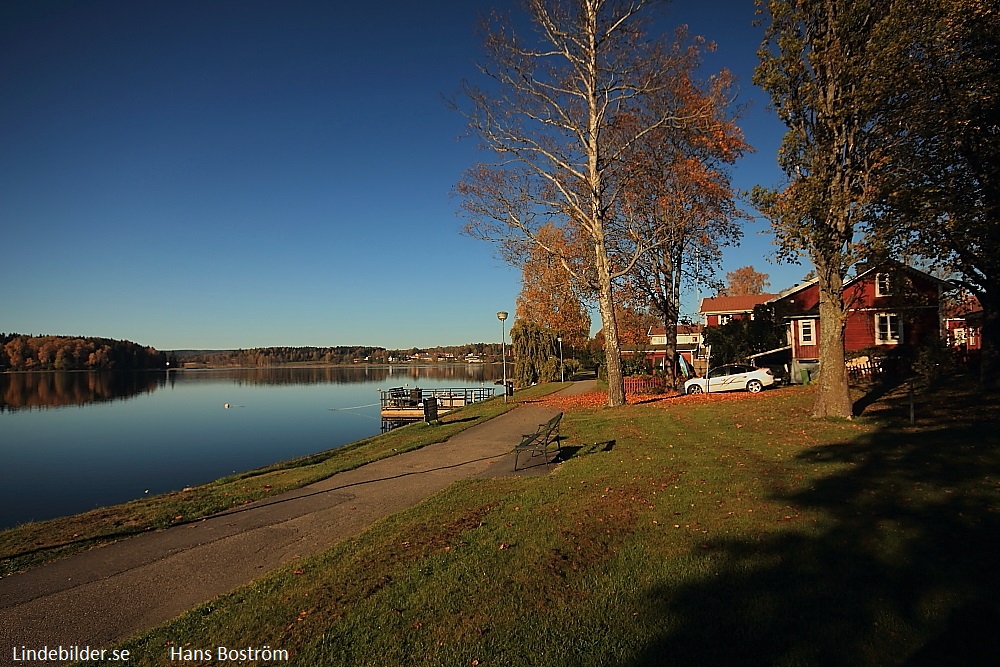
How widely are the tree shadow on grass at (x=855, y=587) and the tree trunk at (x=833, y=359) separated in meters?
7.02

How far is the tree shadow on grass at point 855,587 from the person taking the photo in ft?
13.8

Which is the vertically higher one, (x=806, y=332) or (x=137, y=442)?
(x=806, y=332)

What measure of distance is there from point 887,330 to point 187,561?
3523cm

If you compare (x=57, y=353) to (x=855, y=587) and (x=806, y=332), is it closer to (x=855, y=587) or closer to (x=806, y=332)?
(x=806, y=332)

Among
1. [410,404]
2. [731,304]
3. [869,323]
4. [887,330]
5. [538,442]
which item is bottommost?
[410,404]

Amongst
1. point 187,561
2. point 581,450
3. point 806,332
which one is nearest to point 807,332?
point 806,332

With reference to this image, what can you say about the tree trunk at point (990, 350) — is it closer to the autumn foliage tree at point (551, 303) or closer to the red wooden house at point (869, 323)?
the red wooden house at point (869, 323)

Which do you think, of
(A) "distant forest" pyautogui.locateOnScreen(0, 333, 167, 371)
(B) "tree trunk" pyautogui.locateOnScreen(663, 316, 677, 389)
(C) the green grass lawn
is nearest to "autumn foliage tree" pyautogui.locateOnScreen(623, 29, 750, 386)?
(B) "tree trunk" pyautogui.locateOnScreen(663, 316, 677, 389)

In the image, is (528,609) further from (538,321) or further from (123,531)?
(538,321)

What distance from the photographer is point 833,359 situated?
1526 centimetres

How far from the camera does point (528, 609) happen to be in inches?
195

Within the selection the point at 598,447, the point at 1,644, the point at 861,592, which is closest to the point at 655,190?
the point at 598,447

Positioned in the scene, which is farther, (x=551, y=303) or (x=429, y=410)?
(x=551, y=303)

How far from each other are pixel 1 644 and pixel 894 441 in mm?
13813
